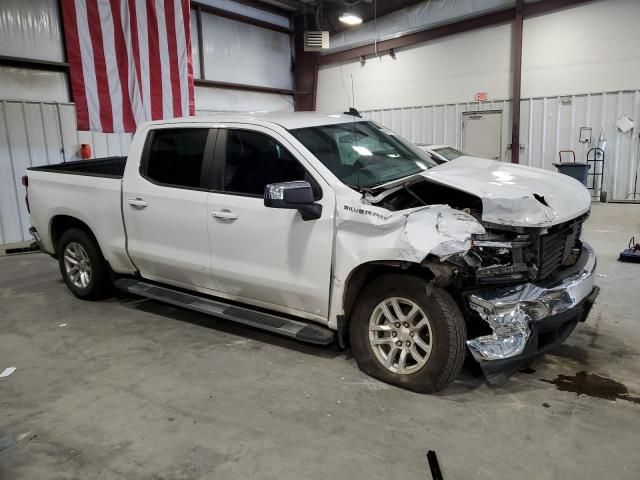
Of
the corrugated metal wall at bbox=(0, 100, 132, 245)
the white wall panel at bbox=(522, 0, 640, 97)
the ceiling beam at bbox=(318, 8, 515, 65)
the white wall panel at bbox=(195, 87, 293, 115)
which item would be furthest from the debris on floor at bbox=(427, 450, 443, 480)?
the ceiling beam at bbox=(318, 8, 515, 65)

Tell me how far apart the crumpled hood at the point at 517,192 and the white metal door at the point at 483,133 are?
9688 millimetres

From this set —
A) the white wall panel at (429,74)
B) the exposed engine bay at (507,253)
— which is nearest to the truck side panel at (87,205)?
the exposed engine bay at (507,253)

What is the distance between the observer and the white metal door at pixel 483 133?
42.3 feet

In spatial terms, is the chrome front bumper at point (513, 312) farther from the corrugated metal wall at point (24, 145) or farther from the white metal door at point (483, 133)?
the white metal door at point (483, 133)

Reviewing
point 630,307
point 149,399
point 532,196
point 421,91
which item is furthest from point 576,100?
point 149,399

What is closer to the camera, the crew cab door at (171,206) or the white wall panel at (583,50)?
the crew cab door at (171,206)

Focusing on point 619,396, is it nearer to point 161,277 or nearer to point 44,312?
point 161,277

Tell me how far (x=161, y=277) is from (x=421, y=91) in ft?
37.6

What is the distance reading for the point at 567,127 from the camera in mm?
11852

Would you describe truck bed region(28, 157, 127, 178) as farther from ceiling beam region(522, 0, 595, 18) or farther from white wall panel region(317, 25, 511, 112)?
ceiling beam region(522, 0, 595, 18)

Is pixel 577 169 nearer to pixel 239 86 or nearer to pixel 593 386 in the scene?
pixel 593 386

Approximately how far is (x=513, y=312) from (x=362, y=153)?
1.66 metres

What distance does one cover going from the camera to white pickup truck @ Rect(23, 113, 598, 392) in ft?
9.58

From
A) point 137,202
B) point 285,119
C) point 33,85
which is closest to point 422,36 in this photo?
point 33,85
